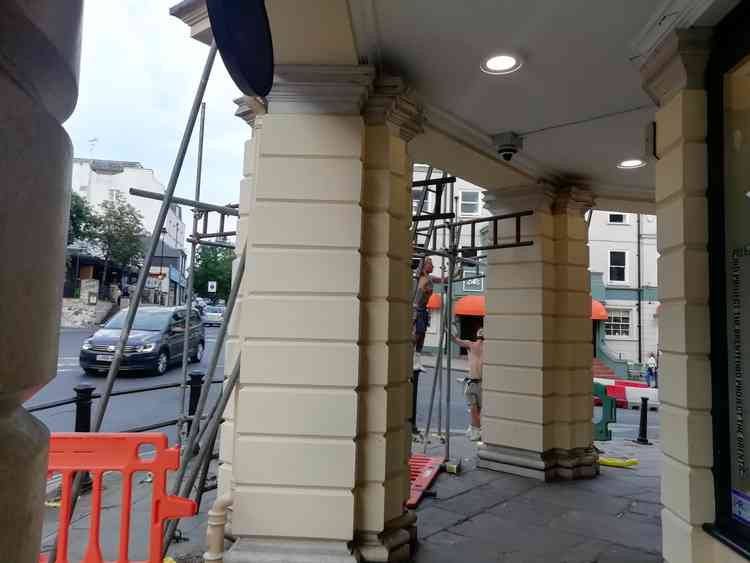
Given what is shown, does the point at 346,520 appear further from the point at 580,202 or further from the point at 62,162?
the point at 580,202

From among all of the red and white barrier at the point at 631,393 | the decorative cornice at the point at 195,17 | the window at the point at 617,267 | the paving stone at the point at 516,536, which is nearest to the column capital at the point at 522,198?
the paving stone at the point at 516,536

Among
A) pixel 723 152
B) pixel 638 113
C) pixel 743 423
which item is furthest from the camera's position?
pixel 638 113

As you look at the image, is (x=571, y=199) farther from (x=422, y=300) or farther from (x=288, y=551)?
(x=288, y=551)

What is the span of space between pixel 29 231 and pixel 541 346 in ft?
19.6

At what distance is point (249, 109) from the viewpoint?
4.71 metres

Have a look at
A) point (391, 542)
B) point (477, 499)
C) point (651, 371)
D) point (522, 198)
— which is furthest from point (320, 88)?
point (651, 371)

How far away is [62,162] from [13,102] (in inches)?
4.5

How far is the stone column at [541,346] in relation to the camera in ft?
20.1

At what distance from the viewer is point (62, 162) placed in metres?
0.70

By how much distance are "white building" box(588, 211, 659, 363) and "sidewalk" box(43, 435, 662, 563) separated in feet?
59.2

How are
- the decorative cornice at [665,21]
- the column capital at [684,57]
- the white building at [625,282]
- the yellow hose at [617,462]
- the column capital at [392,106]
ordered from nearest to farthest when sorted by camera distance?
the decorative cornice at [665,21], the column capital at [684,57], the column capital at [392,106], the yellow hose at [617,462], the white building at [625,282]

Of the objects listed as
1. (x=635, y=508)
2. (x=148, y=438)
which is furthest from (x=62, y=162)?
(x=635, y=508)

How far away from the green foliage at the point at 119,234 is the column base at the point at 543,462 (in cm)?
2478

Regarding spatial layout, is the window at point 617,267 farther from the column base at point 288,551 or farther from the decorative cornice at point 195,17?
the column base at point 288,551
